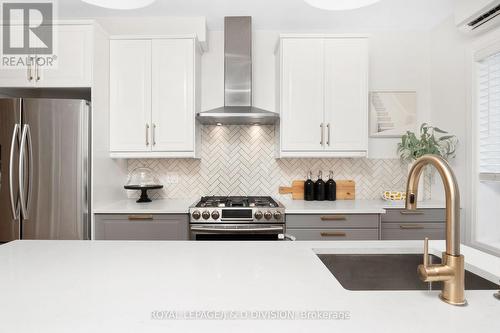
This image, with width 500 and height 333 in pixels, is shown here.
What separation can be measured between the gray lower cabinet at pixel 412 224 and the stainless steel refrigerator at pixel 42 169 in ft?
8.23

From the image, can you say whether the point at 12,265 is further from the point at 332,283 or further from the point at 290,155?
the point at 290,155

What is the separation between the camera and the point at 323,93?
278cm

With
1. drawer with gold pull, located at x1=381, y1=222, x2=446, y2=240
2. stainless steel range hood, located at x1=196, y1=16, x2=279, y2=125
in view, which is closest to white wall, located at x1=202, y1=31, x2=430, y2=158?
stainless steel range hood, located at x1=196, y1=16, x2=279, y2=125

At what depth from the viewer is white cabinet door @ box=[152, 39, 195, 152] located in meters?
2.75

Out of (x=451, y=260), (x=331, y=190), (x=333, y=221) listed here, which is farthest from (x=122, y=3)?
(x=331, y=190)

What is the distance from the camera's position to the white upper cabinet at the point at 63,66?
247 cm

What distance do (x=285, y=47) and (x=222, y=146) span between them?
3.81 ft

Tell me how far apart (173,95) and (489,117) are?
268cm

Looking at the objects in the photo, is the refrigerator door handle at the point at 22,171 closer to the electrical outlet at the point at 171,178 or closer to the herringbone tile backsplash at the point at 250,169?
the herringbone tile backsplash at the point at 250,169

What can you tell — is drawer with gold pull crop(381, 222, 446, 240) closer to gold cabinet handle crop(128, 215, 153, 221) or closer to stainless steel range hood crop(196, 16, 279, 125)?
stainless steel range hood crop(196, 16, 279, 125)

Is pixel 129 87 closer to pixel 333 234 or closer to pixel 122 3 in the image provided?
pixel 122 3

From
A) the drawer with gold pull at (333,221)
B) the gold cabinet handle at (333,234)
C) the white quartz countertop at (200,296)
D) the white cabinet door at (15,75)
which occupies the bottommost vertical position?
the gold cabinet handle at (333,234)

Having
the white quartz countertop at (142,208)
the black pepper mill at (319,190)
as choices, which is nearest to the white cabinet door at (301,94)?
the black pepper mill at (319,190)

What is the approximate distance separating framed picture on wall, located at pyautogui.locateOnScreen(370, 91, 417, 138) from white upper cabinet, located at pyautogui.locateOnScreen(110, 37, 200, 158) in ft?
6.22
